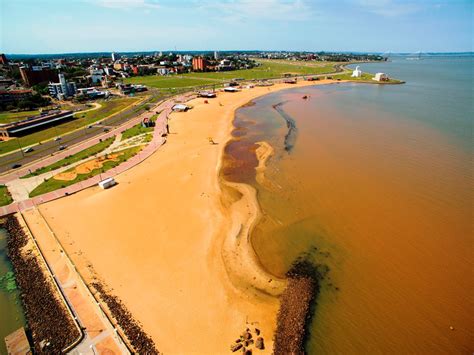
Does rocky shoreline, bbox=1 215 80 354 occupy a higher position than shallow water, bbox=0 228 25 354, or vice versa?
rocky shoreline, bbox=1 215 80 354

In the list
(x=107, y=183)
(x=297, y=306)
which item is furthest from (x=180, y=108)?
(x=297, y=306)

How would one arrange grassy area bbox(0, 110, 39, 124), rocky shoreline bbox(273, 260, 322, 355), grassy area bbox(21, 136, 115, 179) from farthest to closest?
grassy area bbox(0, 110, 39, 124), grassy area bbox(21, 136, 115, 179), rocky shoreline bbox(273, 260, 322, 355)

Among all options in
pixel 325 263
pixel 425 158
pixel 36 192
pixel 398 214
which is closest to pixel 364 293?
pixel 325 263

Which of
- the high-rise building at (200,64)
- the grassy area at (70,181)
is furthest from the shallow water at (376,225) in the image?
the high-rise building at (200,64)

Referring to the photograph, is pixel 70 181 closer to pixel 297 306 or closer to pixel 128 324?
pixel 128 324

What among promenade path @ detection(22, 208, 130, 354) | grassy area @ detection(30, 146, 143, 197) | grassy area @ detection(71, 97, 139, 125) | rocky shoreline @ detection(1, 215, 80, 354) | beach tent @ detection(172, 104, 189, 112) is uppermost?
beach tent @ detection(172, 104, 189, 112)

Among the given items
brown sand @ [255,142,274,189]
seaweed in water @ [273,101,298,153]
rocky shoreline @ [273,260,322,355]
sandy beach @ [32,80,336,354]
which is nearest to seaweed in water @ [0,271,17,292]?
sandy beach @ [32,80,336,354]

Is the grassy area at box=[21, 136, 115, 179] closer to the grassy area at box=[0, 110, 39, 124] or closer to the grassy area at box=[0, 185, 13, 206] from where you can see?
the grassy area at box=[0, 185, 13, 206]
